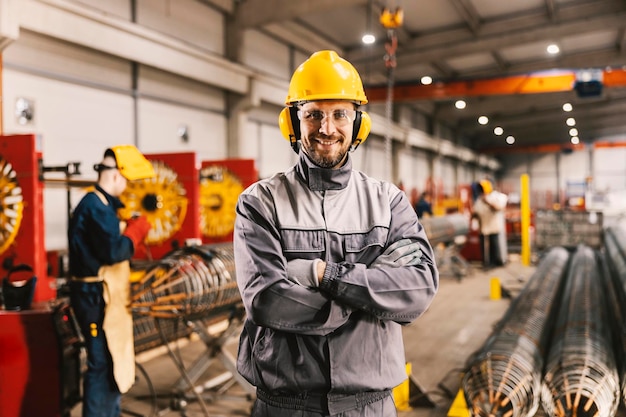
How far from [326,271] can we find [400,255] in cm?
26

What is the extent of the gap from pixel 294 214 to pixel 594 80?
12562 mm

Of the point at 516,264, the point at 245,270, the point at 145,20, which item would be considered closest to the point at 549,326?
the point at 245,270

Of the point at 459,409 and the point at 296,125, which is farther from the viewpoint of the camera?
the point at 459,409

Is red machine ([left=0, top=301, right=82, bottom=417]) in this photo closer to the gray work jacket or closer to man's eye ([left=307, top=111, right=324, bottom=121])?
the gray work jacket

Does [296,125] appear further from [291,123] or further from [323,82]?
[323,82]

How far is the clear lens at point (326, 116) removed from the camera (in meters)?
1.75

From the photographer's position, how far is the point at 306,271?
162cm

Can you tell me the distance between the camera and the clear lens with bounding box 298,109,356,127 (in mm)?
1755

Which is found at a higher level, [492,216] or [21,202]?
[21,202]

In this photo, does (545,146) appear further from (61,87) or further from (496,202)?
(61,87)

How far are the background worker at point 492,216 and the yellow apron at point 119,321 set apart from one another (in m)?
7.92

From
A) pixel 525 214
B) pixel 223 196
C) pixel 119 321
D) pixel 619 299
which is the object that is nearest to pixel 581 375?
pixel 619 299

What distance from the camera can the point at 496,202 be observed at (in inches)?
392

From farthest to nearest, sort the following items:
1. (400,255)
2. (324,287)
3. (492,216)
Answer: (492,216), (400,255), (324,287)
